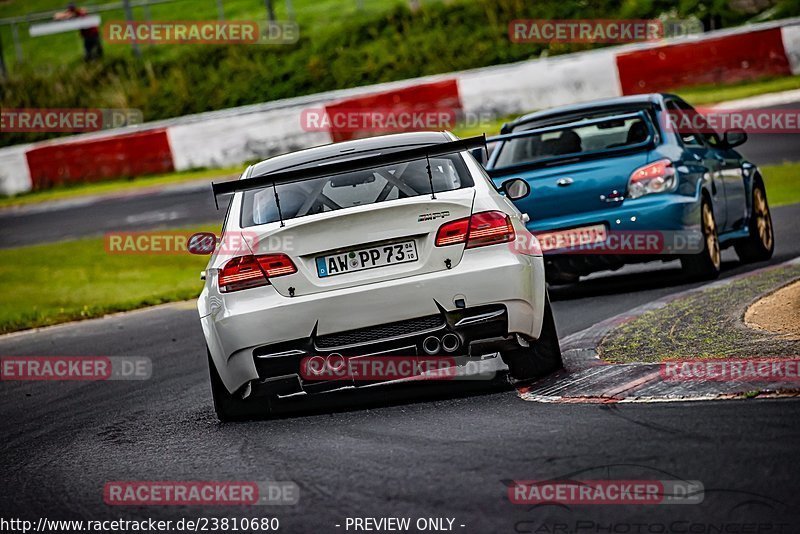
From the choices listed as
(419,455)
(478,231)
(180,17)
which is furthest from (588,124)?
(180,17)

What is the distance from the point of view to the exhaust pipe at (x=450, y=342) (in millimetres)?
7016

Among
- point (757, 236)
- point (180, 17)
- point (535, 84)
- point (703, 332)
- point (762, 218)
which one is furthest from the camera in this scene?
point (180, 17)

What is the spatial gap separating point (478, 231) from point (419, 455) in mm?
1551

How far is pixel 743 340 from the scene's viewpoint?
7594 mm

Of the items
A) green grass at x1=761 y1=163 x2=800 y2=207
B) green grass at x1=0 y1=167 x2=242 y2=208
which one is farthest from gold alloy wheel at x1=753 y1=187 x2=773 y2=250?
green grass at x1=0 y1=167 x2=242 y2=208

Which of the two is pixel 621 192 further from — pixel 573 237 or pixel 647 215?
pixel 573 237

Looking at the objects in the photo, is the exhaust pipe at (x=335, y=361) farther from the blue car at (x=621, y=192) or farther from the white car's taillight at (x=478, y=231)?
the blue car at (x=621, y=192)

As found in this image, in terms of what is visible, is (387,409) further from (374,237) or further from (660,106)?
(660,106)

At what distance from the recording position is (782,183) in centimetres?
1831

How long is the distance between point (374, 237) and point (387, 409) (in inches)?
37.1

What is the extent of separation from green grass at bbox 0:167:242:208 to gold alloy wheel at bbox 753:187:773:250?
1420cm

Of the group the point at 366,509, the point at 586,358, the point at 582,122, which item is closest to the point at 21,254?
the point at 582,122

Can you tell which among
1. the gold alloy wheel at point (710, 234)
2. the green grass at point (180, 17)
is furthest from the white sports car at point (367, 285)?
the green grass at point (180, 17)

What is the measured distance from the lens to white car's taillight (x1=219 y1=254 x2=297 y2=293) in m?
7.02
